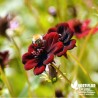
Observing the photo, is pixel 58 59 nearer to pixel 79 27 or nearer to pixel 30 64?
pixel 79 27

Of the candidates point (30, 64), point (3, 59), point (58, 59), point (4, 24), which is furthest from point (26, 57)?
point (4, 24)

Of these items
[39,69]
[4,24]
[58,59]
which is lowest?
[39,69]

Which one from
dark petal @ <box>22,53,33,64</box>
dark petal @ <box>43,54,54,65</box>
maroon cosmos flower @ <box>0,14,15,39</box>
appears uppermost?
maroon cosmos flower @ <box>0,14,15,39</box>

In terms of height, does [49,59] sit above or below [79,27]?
below

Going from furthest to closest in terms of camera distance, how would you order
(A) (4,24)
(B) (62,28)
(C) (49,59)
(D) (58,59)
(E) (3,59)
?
(A) (4,24), (D) (58,59), (E) (3,59), (B) (62,28), (C) (49,59)

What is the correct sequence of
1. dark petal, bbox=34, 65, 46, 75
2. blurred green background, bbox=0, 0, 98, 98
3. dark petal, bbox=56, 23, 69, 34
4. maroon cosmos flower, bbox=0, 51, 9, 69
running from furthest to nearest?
1. blurred green background, bbox=0, 0, 98, 98
2. maroon cosmos flower, bbox=0, 51, 9, 69
3. dark petal, bbox=56, 23, 69, 34
4. dark petal, bbox=34, 65, 46, 75

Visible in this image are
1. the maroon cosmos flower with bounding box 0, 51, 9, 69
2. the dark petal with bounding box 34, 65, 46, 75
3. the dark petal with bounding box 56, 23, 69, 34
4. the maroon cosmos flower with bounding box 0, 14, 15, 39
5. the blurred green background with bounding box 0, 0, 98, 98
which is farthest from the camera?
the maroon cosmos flower with bounding box 0, 14, 15, 39

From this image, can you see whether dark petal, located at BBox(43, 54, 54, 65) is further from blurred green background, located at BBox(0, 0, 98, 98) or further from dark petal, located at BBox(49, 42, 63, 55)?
blurred green background, located at BBox(0, 0, 98, 98)

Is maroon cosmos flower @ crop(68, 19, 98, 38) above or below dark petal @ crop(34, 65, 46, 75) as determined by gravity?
above

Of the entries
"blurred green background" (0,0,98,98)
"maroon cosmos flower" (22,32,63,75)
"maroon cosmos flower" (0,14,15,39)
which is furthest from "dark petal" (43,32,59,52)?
"maroon cosmos flower" (0,14,15,39)
